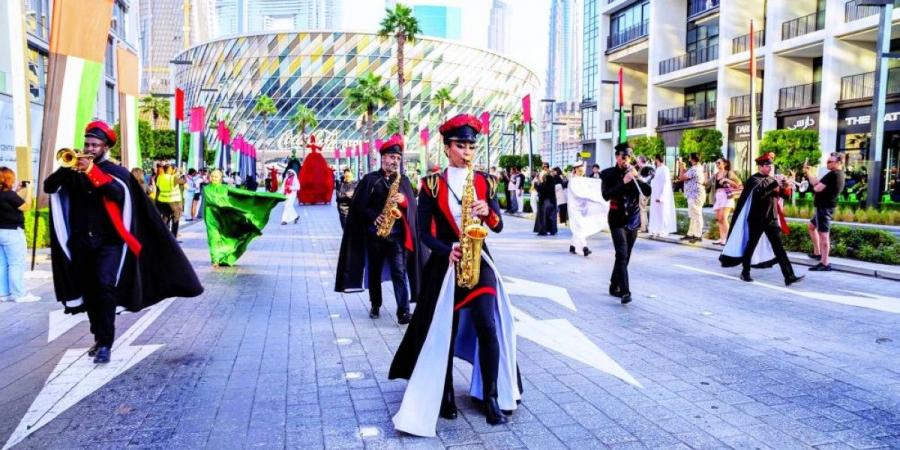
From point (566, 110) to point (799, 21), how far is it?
168974mm

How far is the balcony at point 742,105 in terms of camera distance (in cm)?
3322

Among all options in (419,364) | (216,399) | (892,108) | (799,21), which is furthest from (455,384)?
(799,21)

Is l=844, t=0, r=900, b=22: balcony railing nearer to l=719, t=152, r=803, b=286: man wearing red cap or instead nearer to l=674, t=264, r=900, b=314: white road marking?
l=719, t=152, r=803, b=286: man wearing red cap

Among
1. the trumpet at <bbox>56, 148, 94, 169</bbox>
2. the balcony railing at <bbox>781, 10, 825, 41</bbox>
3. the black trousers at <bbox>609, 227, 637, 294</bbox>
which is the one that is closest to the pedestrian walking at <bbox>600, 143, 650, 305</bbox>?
the black trousers at <bbox>609, 227, 637, 294</bbox>

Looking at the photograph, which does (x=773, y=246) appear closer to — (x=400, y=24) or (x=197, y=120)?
(x=197, y=120)

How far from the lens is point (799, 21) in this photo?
98.8 ft

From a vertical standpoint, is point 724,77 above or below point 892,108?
above

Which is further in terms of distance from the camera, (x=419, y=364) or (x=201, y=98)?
(x=201, y=98)

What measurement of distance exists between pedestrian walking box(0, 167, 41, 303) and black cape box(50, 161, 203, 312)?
3.42 m

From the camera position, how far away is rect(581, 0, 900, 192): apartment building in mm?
27203

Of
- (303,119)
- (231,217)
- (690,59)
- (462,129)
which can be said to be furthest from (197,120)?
(303,119)

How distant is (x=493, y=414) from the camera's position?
4.00 metres

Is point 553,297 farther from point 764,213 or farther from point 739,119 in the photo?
point 739,119

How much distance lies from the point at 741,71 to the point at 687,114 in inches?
180
